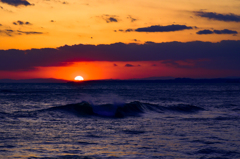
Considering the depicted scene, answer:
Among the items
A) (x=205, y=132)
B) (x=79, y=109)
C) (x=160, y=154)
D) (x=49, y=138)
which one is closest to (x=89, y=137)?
(x=49, y=138)

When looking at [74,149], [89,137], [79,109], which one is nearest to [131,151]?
[74,149]

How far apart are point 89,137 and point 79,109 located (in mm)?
16723

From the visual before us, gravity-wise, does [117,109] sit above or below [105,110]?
above

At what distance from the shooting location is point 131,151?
14.2m

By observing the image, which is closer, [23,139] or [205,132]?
[23,139]

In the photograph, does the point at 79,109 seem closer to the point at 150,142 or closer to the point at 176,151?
the point at 150,142

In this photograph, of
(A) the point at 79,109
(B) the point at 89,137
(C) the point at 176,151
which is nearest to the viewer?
(C) the point at 176,151

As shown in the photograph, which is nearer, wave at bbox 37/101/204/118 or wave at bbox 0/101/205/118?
wave at bbox 0/101/205/118

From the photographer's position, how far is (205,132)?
1930 cm

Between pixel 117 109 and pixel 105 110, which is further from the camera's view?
pixel 105 110

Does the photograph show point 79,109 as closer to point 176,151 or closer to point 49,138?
point 49,138

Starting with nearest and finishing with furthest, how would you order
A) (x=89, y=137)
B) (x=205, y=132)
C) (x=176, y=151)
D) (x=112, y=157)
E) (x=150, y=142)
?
1. (x=112, y=157)
2. (x=176, y=151)
3. (x=150, y=142)
4. (x=89, y=137)
5. (x=205, y=132)

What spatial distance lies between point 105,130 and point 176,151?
7.23 m

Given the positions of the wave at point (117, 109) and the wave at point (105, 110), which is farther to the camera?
the wave at point (117, 109)
